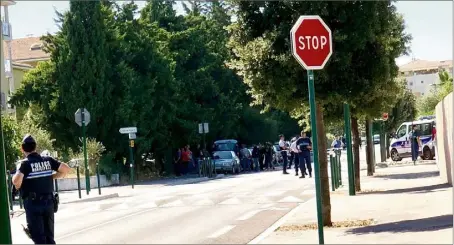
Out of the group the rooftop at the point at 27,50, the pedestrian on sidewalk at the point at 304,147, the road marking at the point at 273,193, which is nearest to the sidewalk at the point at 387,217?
the road marking at the point at 273,193

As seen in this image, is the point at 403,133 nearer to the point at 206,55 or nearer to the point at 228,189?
the point at 206,55

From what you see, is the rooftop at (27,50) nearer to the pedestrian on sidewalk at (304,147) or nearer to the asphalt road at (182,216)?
the pedestrian on sidewalk at (304,147)

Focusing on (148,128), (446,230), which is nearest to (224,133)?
(148,128)

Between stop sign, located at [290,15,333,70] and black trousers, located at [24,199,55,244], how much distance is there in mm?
3742

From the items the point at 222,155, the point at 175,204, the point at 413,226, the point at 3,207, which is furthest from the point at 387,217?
the point at 222,155

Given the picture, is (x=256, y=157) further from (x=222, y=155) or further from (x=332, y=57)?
(x=332, y=57)

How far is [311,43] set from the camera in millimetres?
10453

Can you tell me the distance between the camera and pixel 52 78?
40.7 m

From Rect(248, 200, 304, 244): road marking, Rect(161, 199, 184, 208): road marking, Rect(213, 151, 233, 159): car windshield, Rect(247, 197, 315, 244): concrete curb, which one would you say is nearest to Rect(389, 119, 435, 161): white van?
Rect(213, 151, 233, 159): car windshield

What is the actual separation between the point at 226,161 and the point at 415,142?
10.1 m

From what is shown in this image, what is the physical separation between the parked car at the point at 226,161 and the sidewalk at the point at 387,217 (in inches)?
842

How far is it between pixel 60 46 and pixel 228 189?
16.0m

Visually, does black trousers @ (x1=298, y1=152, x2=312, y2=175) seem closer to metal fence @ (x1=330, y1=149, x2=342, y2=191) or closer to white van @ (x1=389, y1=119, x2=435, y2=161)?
metal fence @ (x1=330, y1=149, x2=342, y2=191)

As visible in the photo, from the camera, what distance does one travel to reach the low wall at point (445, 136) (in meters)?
18.6
